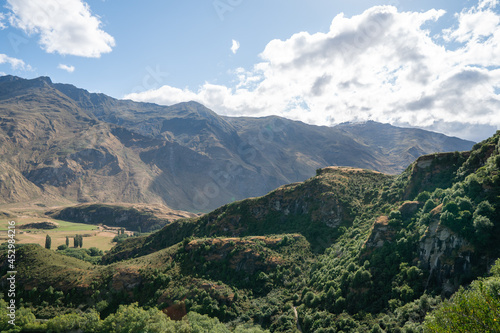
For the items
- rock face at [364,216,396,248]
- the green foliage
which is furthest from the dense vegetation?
rock face at [364,216,396,248]

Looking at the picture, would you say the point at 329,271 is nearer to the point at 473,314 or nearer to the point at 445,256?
the point at 445,256

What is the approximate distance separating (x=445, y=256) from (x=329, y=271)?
83.3ft

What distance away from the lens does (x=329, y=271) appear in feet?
212

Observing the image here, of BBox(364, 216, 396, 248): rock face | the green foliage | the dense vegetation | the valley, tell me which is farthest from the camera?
BBox(364, 216, 396, 248): rock face

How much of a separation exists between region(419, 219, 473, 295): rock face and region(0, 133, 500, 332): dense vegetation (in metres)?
0.18

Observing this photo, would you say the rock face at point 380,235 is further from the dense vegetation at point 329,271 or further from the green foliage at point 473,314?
the green foliage at point 473,314

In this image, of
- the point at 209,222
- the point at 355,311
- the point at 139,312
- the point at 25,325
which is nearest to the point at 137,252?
the point at 209,222

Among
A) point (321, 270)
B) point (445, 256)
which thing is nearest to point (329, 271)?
point (321, 270)

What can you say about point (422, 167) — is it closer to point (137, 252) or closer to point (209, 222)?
point (209, 222)

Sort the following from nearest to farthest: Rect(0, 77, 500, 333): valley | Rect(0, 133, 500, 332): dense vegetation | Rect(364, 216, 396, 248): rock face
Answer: Rect(0, 133, 500, 332): dense vegetation < Rect(0, 77, 500, 333): valley < Rect(364, 216, 396, 248): rock face

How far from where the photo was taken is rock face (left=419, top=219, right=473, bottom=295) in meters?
43.5

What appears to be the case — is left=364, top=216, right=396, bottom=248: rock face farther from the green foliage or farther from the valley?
the green foliage

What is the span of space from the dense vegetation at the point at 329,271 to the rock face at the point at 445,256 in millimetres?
180

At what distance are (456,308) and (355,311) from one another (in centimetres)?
Result: 2657
